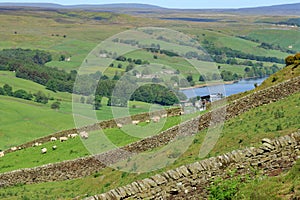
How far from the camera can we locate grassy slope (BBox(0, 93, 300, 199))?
71.3 ft

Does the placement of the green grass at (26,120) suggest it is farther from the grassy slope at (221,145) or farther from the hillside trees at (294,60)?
the grassy slope at (221,145)

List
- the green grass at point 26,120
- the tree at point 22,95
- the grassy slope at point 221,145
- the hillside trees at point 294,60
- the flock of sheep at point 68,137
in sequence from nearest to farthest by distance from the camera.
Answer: the grassy slope at point 221,145 < the flock of sheep at point 68,137 < the hillside trees at point 294,60 < the green grass at point 26,120 < the tree at point 22,95

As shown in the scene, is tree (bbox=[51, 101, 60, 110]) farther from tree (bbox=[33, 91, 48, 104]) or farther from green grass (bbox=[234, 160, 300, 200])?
green grass (bbox=[234, 160, 300, 200])

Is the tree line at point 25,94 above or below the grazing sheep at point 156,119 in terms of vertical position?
below

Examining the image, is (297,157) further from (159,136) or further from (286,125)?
(159,136)

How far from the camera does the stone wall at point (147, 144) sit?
1201 inches

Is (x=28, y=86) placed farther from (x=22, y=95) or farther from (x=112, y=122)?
(x=112, y=122)

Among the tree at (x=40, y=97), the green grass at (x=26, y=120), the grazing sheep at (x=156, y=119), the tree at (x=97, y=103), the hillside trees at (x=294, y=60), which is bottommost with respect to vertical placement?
the tree at (x=40, y=97)

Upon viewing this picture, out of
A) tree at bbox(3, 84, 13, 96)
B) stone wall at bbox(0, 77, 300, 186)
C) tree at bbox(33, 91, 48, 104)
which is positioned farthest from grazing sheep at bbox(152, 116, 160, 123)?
tree at bbox(3, 84, 13, 96)

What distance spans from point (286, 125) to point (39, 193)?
13.5 metres

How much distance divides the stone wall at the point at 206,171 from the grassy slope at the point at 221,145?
5.39 metres

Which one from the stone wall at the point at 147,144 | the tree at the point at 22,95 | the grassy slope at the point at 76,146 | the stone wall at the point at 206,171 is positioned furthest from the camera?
the tree at the point at 22,95

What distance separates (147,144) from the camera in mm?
30594

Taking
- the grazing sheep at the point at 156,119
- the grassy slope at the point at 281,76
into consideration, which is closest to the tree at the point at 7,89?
the grazing sheep at the point at 156,119
